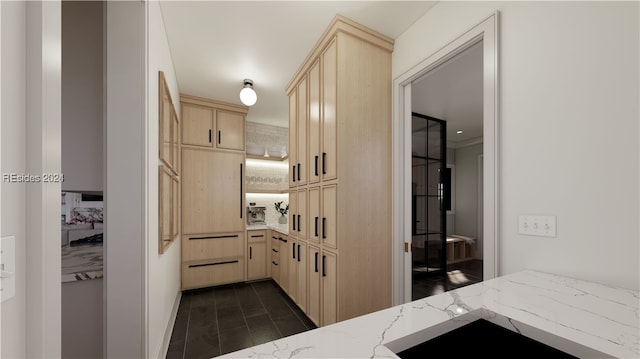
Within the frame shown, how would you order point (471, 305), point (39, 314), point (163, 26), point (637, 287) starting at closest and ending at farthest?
point (39, 314), point (471, 305), point (637, 287), point (163, 26)

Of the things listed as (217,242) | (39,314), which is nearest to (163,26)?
(39,314)

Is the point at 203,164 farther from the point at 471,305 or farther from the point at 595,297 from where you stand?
the point at 595,297

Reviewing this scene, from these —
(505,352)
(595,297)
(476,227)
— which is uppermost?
(595,297)

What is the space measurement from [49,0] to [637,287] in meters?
2.12

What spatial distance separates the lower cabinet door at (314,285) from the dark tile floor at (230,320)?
19 cm

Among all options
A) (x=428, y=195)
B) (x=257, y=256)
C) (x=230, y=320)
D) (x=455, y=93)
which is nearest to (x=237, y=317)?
(x=230, y=320)

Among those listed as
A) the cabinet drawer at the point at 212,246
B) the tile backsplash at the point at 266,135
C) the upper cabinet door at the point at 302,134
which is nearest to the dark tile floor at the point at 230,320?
the cabinet drawer at the point at 212,246

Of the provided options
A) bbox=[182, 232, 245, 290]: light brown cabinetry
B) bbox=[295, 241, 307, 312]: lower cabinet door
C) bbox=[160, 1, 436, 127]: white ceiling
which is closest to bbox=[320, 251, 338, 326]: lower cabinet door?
bbox=[295, 241, 307, 312]: lower cabinet door

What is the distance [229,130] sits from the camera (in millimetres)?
3850

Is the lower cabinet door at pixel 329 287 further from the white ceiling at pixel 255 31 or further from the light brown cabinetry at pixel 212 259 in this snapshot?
the light brown cabinetry at pixel 212 259

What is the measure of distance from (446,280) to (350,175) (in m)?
2.98

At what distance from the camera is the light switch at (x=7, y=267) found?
1.69ft

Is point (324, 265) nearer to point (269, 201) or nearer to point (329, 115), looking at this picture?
point (329, 115)

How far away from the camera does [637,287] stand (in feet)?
3.20
